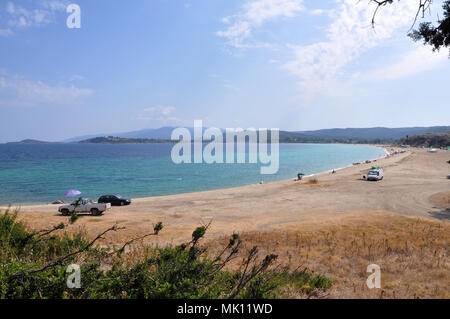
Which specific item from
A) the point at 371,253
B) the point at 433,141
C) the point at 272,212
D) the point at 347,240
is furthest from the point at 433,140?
the point at 371,253

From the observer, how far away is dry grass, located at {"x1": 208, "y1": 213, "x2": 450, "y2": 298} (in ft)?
21.5

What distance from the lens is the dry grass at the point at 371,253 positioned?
657 cm

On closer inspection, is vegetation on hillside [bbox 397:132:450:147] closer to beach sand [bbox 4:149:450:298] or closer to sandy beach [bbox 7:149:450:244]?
sandy beach [bbox 7:149:450:244]

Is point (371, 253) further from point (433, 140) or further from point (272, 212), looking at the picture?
point (433, 140)

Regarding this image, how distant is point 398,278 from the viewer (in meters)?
7.21

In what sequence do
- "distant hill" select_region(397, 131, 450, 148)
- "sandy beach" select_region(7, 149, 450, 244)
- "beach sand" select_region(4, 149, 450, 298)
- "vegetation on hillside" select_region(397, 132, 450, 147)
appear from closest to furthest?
"beach sand" select_region(4, 149, 450, 298) → "sandy beach" select_region(7, 149, 450, 244) → "distant hill" select_region(397, 131, 450, 148) → "vegetation on hillside" select_region(397, 132, 450, 147)

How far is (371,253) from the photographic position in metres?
9.48

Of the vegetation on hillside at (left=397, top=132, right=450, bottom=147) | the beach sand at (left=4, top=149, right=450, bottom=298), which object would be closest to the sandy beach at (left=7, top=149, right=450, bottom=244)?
the beach sand at (left=4, top=149, right=450, bottom=298)

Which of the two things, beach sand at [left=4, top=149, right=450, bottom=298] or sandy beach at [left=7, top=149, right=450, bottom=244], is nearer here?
beach sand at [left=4, top=149, right=450, bottom=298]

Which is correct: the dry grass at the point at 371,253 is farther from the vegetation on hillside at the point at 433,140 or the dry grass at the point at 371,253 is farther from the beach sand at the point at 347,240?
the vegetation on hillside at the point at 433,140

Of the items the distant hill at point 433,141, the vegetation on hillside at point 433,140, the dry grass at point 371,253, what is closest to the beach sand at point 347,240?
the dry grass at point 371,253

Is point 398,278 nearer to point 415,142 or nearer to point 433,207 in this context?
point 433,207
